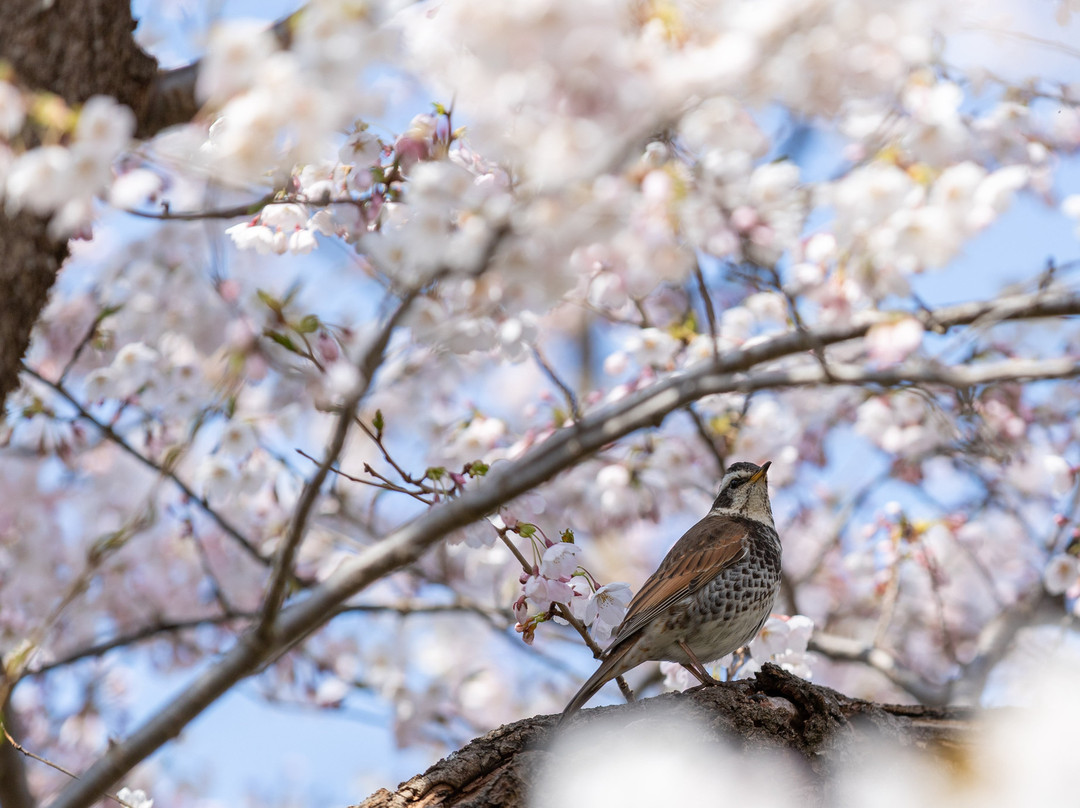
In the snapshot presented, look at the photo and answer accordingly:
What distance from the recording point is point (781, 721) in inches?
134

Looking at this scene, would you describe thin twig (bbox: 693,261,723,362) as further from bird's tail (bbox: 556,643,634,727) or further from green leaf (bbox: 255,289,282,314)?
bird's tail (bbox: 556,643,634,727)

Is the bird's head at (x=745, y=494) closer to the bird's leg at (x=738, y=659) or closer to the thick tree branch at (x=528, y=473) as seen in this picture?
the bird's leg at (x=738, y=659)

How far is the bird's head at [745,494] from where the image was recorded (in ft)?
17.5

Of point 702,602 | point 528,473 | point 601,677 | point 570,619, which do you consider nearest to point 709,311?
point 528,473

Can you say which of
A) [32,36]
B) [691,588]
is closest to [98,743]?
[691,588]

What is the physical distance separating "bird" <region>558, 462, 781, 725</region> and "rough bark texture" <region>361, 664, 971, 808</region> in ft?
0.90

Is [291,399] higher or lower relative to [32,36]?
higher

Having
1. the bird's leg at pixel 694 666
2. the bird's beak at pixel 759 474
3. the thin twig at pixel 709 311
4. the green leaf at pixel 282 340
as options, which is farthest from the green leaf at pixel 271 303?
the bird's beak at pixel 759 474

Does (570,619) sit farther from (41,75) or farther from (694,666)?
(41,75)

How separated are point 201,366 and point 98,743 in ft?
10.6

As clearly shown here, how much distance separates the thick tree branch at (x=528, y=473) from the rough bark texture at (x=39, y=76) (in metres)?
1.46

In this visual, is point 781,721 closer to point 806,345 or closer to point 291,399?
point 806,345

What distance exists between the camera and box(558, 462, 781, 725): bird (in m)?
4.10

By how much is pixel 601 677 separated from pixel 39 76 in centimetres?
298
